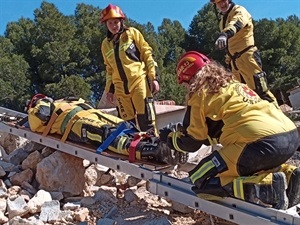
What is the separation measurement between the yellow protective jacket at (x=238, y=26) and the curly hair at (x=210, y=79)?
2482 millimetres

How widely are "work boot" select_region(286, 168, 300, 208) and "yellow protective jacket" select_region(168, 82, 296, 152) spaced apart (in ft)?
1.15

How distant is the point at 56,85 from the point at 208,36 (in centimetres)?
754

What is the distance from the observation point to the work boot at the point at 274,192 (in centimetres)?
357

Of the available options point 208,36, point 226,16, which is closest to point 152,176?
point 226,16

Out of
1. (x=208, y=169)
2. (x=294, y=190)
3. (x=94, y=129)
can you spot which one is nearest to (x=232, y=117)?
(x=208, y=169)

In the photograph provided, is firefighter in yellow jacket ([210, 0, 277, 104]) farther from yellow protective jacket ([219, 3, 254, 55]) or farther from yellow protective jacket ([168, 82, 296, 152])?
yellow protective jacket ([168, 82, 296, 152])

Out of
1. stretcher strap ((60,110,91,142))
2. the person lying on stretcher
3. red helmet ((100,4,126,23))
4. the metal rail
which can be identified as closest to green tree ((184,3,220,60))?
red helmet ((100,4,126,23))

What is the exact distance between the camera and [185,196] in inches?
156

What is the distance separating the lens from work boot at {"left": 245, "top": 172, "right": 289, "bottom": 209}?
3.57 meters

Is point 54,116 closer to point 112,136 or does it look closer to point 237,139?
point 112,136

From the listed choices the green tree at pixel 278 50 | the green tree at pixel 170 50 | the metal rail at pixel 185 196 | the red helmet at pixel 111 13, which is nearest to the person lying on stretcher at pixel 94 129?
the metal rail at pixel 185 196

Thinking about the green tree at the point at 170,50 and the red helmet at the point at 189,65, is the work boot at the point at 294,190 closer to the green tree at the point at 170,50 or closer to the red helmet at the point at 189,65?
the red helmet at the point at 189,65

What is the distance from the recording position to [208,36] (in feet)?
77.1

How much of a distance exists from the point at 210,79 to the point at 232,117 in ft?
1.00
